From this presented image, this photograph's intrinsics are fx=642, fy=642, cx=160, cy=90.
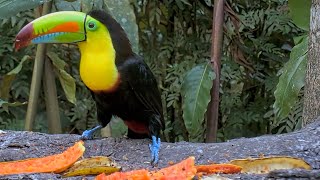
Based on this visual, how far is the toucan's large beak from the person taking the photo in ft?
5.98

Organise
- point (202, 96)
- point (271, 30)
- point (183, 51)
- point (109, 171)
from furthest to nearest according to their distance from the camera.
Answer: point (183, 51)
point (271, 30)
point (202, 96)
point (109, 171)

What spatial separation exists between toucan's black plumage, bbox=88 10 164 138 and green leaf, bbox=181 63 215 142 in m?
0.37

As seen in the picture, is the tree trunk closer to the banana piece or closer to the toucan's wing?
the toucan's wing

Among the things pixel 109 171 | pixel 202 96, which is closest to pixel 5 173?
pixel 109 171

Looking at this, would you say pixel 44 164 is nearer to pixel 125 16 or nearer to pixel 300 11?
pixel 125 16

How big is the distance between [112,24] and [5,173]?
61 cm

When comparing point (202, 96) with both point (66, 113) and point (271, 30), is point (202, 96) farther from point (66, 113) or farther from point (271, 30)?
point (66, 113)

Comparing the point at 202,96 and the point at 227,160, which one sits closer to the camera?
the point at 227,160

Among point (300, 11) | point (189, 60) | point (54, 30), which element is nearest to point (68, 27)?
point (54, 30)

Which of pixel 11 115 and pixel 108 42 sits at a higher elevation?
pixel 108 42

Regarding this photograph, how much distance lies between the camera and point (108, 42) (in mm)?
1872

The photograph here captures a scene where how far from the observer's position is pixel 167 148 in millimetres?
1850

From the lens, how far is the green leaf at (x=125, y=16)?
7.79 feet

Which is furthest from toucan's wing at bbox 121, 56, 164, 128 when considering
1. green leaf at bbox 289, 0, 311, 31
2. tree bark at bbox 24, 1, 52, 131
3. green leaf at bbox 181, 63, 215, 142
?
tree bark at bbox 24, 1, 52, 131
